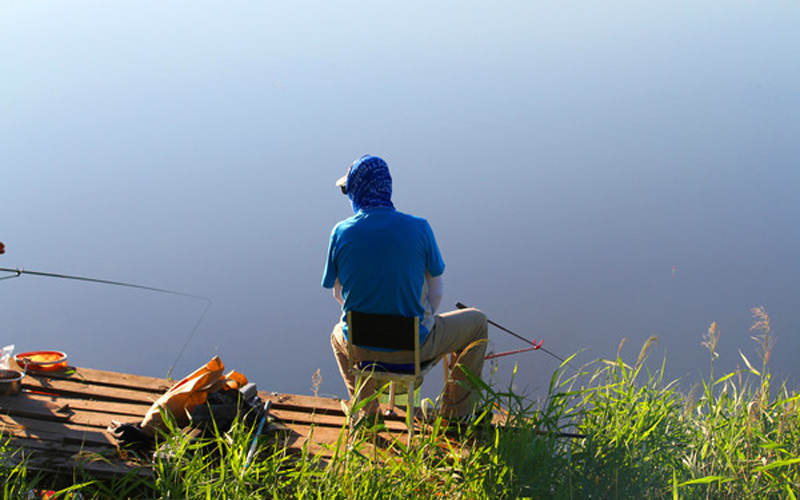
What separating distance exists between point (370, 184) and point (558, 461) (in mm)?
1304

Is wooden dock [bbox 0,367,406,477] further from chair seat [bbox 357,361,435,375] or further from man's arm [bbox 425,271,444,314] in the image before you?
man's arm [bbox 425,271,444,314]

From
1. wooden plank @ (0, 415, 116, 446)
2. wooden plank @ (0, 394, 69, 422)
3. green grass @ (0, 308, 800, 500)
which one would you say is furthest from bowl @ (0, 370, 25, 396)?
green grass @ (0, 308, 800, 500)

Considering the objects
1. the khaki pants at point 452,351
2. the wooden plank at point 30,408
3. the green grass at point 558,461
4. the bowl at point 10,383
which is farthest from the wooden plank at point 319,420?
the bowl at point 10,383

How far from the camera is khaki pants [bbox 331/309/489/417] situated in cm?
296

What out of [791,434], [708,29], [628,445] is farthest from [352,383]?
[708,29]

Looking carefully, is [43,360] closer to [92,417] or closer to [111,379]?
[111,379]

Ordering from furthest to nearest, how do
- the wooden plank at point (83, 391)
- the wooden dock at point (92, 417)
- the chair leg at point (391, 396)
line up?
the wooden plank at point (83, 391) < the chair leg at point (391, 396) < the wooden dock at point (92, 417)

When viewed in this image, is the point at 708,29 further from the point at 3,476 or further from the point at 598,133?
the point at 3,476

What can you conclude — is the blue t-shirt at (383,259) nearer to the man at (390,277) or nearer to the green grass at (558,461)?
the man at (390,277)

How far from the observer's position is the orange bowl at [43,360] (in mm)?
3654

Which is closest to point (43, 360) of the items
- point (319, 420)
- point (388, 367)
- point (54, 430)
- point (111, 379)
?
point (111, 379)

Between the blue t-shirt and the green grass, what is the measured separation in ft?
1.69

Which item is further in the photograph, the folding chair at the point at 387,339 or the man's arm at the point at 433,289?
the man's arm at the point at 433,289

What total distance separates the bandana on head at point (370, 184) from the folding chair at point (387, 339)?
0.48 meters
